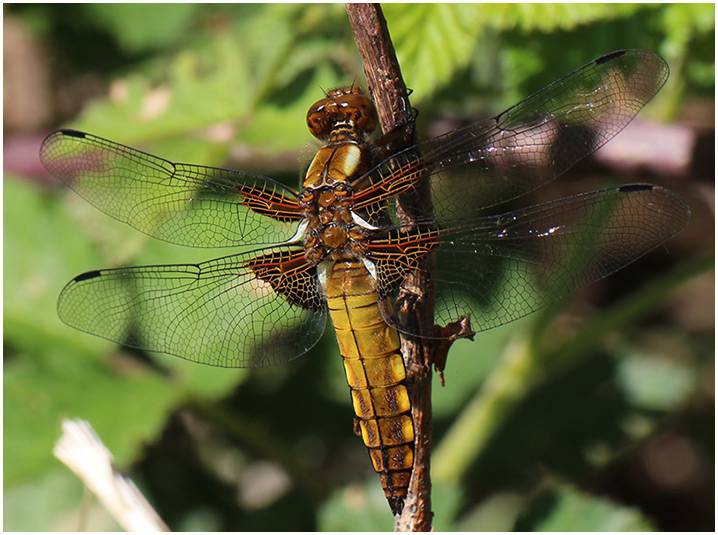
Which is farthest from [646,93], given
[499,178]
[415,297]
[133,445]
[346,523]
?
[133,445]

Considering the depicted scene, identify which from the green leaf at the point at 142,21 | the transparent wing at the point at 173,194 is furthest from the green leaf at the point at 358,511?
the green leaf at the point at 142,21

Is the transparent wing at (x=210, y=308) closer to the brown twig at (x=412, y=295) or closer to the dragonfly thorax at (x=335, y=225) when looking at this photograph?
the dragonfly thorax at (x=335, y=225)

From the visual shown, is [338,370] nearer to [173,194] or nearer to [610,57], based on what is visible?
[173,194]

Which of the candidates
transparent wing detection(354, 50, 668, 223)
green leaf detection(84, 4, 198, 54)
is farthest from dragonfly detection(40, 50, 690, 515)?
green leaf detection(84, 4, 198, 54)

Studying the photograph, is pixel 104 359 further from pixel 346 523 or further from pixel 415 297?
pixel 415 297

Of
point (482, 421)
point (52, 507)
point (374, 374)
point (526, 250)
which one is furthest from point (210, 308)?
point (52, 507)

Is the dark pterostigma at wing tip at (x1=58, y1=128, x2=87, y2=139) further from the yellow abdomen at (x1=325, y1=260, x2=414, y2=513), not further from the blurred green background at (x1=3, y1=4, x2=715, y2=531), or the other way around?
the yellow abdomen at (x1=325, y1=260, x2=414, y2=513)
